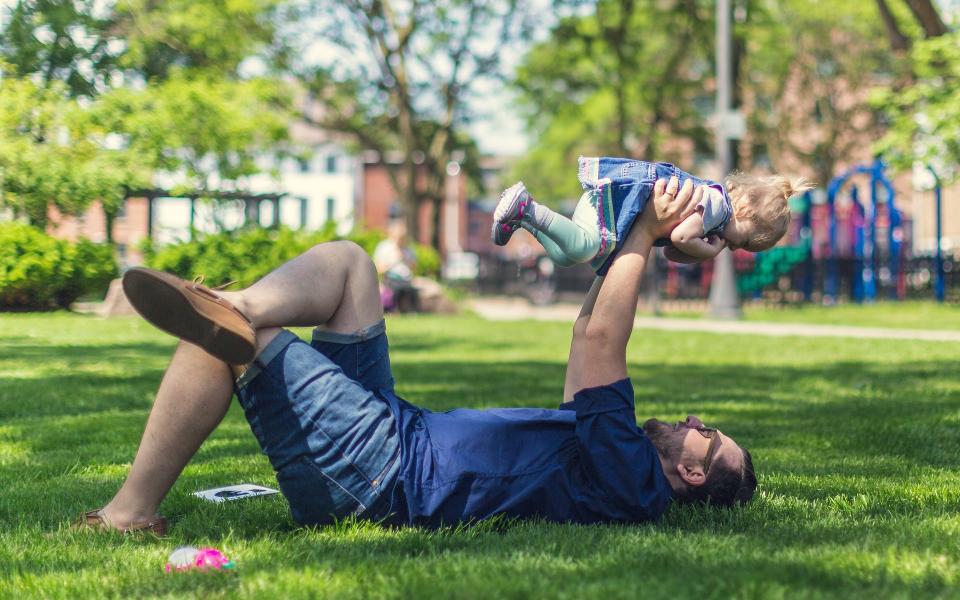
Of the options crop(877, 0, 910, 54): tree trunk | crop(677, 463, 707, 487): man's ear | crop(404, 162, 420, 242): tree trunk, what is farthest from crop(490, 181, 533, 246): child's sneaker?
crop(404, 162, 420, 242): tree trunk

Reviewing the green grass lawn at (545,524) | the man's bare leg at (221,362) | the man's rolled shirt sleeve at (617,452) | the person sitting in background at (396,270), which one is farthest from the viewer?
the person sitting in background at (396,270)

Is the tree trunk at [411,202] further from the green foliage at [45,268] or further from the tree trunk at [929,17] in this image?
the green foliage at [45,268]

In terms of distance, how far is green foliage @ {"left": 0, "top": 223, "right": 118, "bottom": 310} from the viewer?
40.1 ft

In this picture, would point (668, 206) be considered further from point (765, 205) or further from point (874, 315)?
point (874, 315)

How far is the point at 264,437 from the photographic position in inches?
133

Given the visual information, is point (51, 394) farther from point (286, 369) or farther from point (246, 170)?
point (246, 170)

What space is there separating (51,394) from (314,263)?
4.86m

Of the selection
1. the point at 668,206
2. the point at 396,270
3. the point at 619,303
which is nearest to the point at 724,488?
the point at 619,303

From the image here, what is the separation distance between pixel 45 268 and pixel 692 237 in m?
10.8

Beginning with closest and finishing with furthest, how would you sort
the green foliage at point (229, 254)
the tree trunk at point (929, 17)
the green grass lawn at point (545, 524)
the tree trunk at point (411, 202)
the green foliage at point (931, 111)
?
the green grass lawn at point (545, 524) < the green foliage at point (229, 254) < the green foliage at point (931, 111) < the tree trunk at point (929, 17) < the tree trunk at point (411, 202)

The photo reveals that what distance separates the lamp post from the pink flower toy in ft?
53.5

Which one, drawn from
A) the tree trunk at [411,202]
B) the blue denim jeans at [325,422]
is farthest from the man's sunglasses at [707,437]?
the tree trunk at [411,202]

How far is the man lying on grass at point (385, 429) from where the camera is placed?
3279 millimetres

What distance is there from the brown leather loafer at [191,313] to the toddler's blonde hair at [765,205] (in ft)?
6.05
